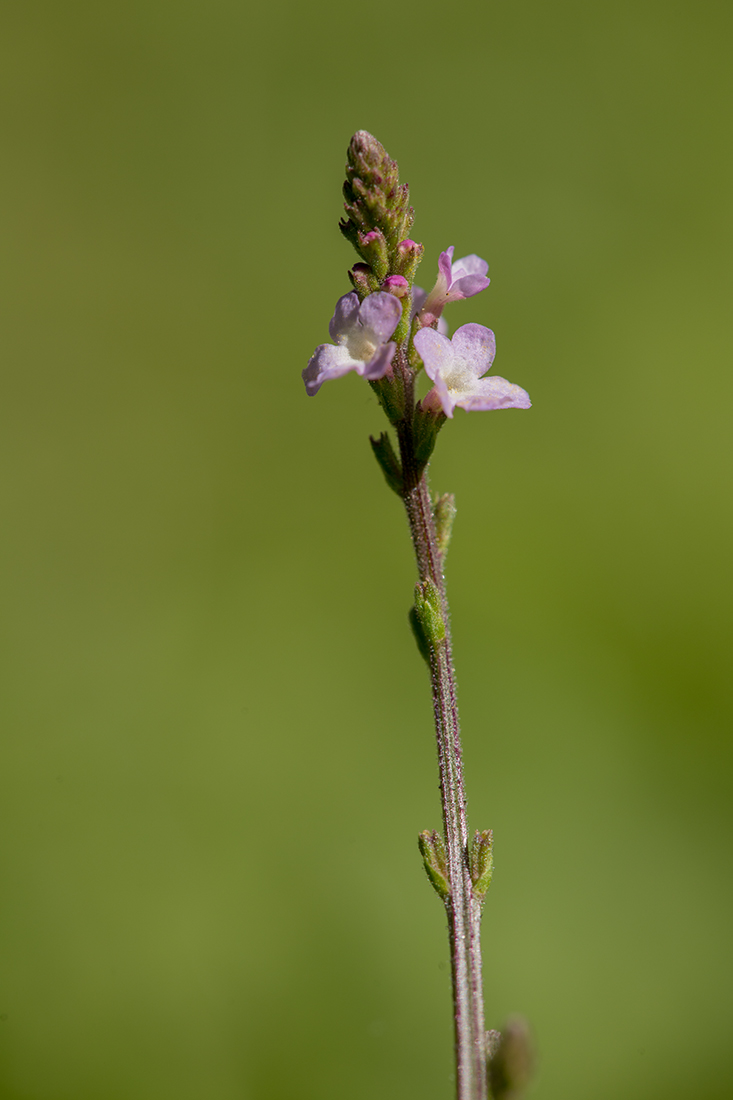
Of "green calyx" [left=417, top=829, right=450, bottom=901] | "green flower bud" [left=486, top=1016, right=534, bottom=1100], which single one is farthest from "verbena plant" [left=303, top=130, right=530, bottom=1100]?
"green flower bud" [left=486, top=1016, right=534, bottom=1100]

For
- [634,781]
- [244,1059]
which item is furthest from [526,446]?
[244,1059]

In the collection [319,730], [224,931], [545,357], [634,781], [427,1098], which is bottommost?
[427,1098]

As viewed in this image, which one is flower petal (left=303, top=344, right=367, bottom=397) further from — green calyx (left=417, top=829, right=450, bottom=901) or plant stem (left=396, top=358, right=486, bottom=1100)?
green calyx (left=417, top=829, right=450, bottom=901)

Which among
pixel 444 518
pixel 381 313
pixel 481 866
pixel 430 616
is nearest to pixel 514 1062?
pixel 481 866

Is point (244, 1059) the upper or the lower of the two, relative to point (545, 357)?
lower

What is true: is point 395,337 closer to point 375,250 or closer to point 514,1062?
point 375,250

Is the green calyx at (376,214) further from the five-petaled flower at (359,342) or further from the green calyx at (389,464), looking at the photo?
the green calyx at (389,464)

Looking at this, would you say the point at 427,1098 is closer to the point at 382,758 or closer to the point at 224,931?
the point at 224,931
